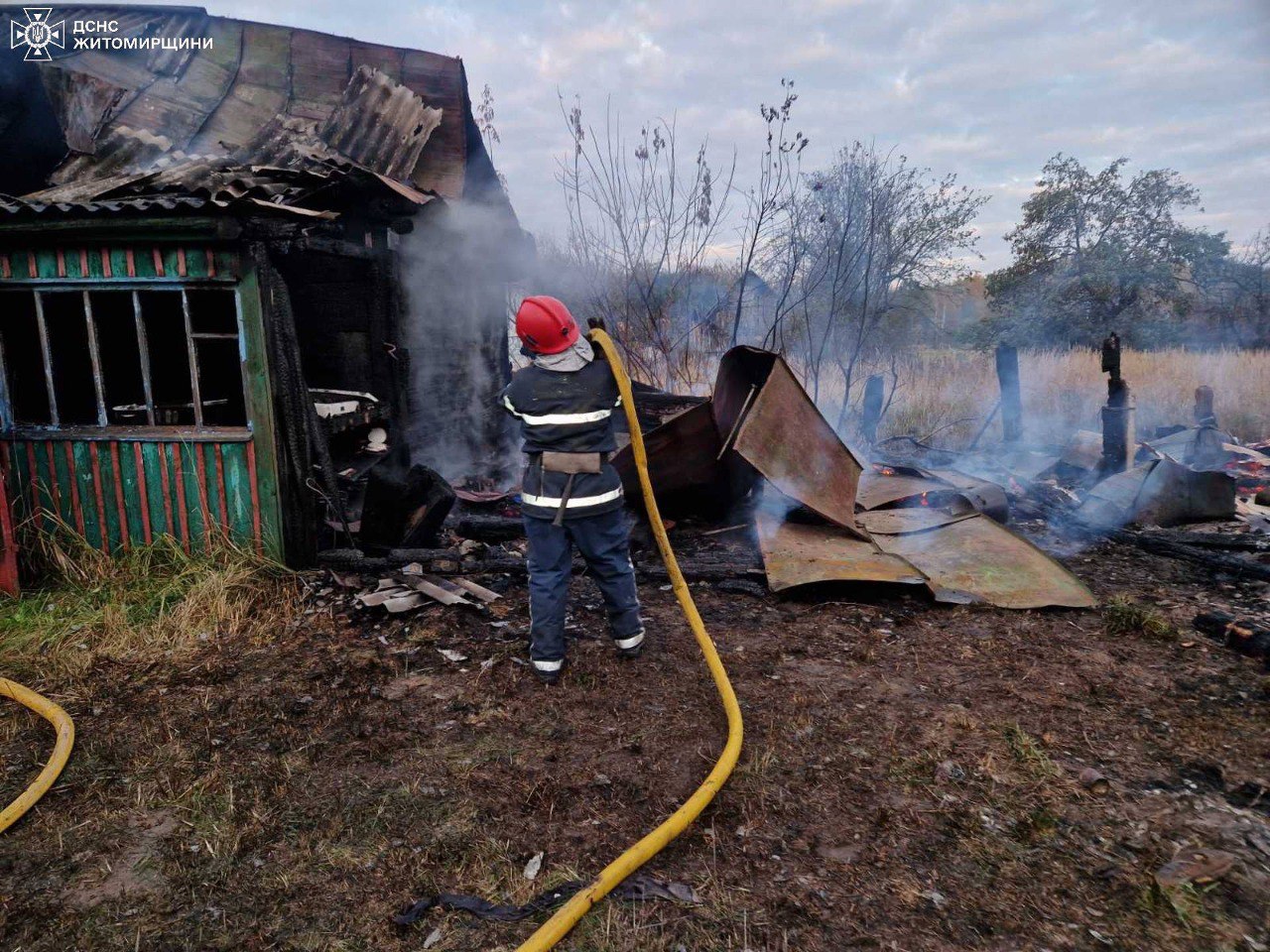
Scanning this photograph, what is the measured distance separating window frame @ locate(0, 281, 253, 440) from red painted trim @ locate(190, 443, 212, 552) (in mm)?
109

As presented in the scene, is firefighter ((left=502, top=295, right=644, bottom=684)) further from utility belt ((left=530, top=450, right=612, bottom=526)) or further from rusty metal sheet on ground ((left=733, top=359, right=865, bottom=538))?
rusty metal sheet on ground ((left=733, top=359, right=865, bottom=538))

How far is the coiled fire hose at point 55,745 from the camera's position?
2.93 meters

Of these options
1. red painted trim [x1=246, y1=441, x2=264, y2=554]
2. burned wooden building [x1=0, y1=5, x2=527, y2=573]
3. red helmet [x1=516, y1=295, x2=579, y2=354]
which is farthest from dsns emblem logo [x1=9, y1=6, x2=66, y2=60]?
red helmet [x1=516, y1=295, x2=579, y2=354]

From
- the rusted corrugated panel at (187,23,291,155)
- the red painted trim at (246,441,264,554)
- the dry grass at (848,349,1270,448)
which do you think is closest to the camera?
the red painted trim at (246,441,264,554)

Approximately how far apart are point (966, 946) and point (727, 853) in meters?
0.81

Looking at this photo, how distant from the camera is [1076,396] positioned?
11.9 meters

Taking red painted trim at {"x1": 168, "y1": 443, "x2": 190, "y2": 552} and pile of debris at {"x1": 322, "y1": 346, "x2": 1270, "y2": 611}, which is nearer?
pile of debris at {"x1": 322, "y1": 346, "x2": 1270, "y2": 611}

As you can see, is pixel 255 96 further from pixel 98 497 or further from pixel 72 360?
pixel 98 497

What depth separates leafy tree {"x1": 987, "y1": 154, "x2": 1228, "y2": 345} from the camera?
18016mm

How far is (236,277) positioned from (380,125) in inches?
150

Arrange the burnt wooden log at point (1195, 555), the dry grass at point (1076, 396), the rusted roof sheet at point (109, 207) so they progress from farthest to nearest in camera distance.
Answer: the dry grass at point (1076, 396), the burnt wooden log at point (1195, 555), the rusted roof sheet at point (109, 207)

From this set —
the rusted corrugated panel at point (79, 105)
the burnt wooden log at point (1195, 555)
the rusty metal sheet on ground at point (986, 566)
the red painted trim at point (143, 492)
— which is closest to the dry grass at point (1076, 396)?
the burnt wooden log at point (1195, 555)

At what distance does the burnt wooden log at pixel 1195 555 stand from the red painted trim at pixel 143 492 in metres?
7.82

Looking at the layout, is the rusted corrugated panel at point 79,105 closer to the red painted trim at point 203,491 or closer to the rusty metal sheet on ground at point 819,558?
the red painted trim at point 203,491
